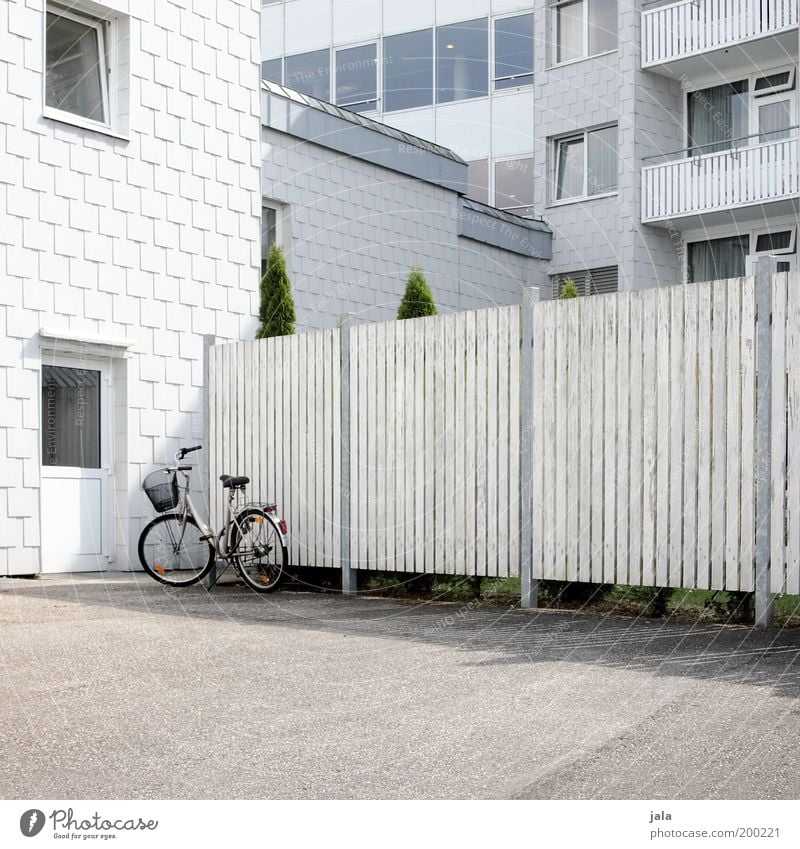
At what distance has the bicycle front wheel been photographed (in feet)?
35.1

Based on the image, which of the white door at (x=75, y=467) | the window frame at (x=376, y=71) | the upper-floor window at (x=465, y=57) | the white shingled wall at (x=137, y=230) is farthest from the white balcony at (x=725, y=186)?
the white door at (x=75, y=467)

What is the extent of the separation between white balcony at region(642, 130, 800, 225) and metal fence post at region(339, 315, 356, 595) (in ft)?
38.8

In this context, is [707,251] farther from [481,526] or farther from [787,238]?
[481,526]

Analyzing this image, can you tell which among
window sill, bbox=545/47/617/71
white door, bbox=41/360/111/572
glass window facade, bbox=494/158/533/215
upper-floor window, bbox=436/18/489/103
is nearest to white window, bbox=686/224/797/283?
glass window facade, bbox=494/158/533/215

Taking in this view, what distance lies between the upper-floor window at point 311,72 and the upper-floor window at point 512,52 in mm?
4688

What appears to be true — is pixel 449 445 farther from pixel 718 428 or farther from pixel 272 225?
pixel 272 225

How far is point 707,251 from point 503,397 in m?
14.5

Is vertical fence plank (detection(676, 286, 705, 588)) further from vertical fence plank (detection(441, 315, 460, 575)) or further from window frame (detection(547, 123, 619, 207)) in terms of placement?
window frame (detection(547, 123, 619, 207))

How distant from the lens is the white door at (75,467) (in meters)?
11.4

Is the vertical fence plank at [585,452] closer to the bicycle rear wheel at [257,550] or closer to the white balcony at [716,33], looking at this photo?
the bicycle rear wheel at [257,550]

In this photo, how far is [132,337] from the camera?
40.2 feet

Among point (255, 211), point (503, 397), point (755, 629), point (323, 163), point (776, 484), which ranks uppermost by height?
point (323, 163)

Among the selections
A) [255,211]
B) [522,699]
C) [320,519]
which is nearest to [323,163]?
[255,211]

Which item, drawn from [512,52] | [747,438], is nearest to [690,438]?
[747,438]
